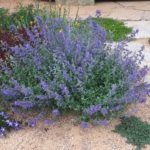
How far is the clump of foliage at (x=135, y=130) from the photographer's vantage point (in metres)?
3.46

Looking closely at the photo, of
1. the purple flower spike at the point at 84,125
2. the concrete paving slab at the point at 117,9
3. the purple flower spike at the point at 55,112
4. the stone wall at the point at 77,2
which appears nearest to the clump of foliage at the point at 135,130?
the purple flower spike at the point at 84,125

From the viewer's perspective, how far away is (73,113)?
12.5 feet

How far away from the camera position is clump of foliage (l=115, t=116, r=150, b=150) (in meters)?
3.46

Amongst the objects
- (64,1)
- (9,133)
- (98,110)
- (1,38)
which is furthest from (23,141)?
(64,1)

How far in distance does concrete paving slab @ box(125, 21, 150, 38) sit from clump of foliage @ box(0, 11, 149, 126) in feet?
6.40

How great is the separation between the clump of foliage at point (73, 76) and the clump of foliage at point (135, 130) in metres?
0.13

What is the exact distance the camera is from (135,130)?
3572 millimetres

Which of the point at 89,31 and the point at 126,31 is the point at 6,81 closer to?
the point at 89,31

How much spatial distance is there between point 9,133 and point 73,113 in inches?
21.8

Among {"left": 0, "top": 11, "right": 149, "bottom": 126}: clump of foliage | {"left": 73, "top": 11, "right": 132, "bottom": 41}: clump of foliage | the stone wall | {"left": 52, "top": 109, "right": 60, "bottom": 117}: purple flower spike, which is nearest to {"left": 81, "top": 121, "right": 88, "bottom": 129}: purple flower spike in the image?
{"left": 0, "top": 11, "right": 149, "bottom": 126}: clump of foliage

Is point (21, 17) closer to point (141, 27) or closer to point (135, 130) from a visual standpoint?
point (141, 27)

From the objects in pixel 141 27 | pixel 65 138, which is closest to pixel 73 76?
pixel 65 138

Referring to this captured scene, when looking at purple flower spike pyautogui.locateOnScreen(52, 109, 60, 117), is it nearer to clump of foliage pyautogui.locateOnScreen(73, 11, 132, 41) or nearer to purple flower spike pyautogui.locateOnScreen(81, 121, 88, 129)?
purple flower spike pyautogui.locateOnScreen(81, 121, 88, 129)

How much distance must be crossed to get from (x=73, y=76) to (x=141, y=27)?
2868 millimetres
